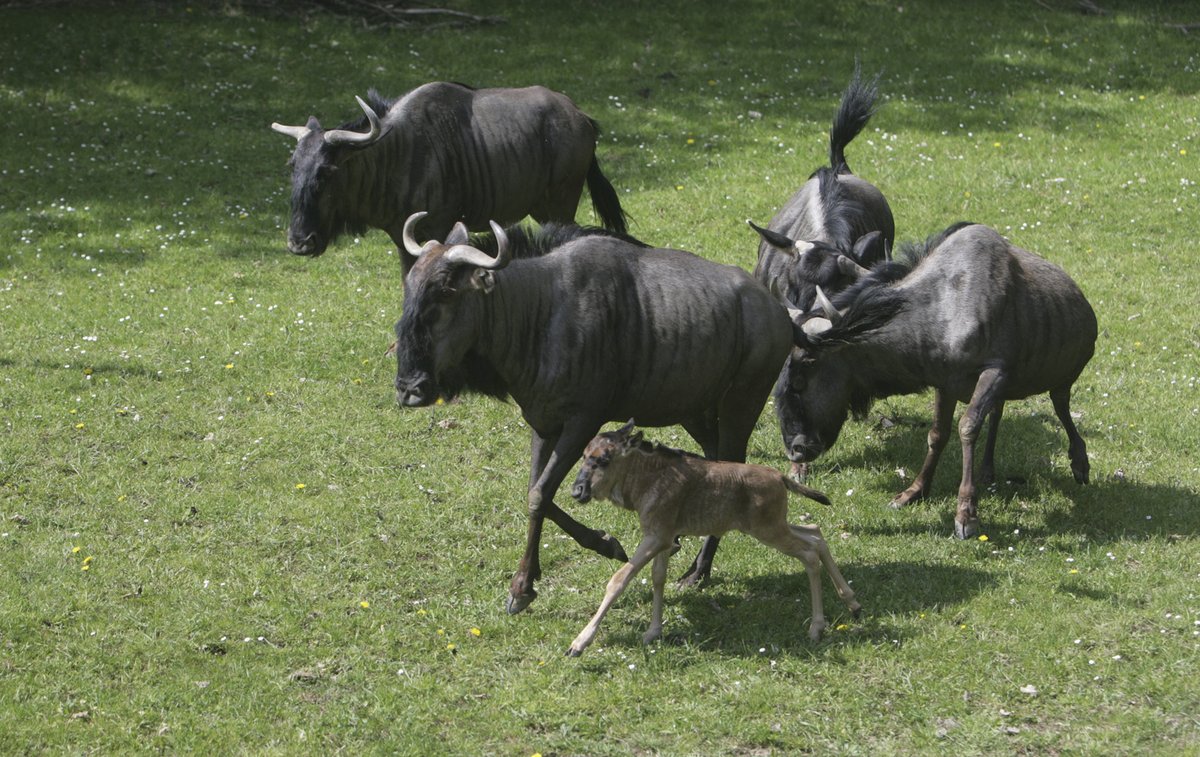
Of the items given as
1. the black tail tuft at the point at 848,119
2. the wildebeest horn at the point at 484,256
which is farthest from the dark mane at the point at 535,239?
the black tail tuft at the point at 848,119

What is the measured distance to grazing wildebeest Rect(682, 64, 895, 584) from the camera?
11.0 meters

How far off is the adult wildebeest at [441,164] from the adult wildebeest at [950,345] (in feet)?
13.8

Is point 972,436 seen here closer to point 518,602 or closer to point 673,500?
point 673,500

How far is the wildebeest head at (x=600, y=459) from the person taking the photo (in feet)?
25.4

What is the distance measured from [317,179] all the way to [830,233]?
461cm

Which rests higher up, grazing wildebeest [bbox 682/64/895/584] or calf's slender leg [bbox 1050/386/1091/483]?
grazing wildebeest [bbox 682/64/895/584]

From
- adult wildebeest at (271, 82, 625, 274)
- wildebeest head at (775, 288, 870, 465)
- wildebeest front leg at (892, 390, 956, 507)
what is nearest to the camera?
wildebeest front leg at (892, 390, 956, 507)

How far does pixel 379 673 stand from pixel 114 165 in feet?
42.6

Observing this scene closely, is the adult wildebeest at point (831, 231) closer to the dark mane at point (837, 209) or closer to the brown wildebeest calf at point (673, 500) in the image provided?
the dark mane at point (837, 209)

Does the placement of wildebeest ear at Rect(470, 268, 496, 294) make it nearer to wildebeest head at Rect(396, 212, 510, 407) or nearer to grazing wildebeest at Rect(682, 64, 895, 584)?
wildebeest head at Rect(396, 212, 510, 407)

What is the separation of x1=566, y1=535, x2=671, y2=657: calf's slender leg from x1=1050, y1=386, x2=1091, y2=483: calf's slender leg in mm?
4167

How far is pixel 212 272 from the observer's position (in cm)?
1541

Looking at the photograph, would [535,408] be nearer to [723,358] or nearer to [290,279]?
[723,358]

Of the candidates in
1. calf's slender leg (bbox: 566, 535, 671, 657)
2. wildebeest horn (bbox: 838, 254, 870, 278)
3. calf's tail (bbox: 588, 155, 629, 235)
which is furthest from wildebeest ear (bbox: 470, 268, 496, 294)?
calf's tail (bbox: 588, 155, 629, 235)
